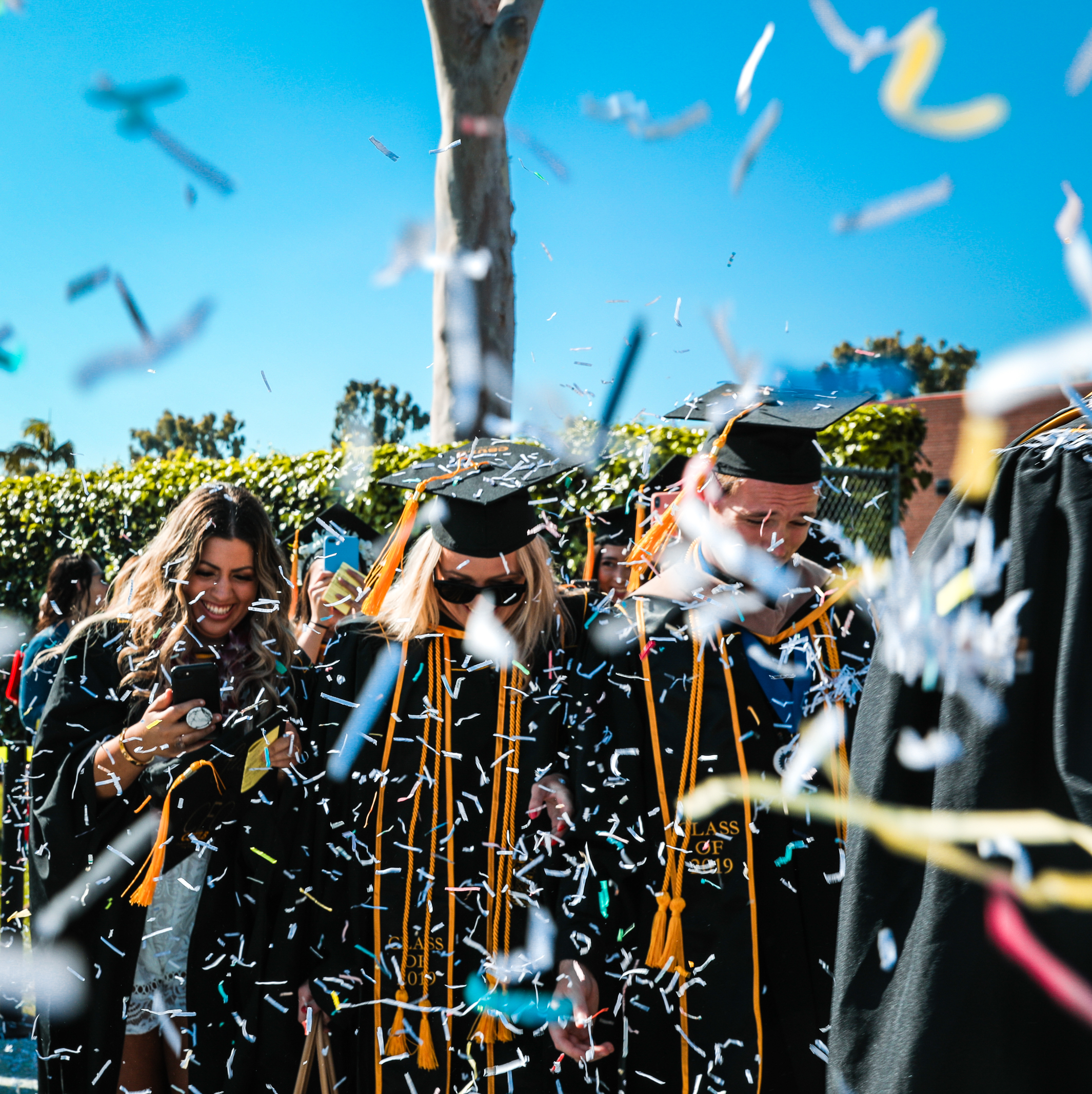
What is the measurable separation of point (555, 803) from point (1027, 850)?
1.42 m

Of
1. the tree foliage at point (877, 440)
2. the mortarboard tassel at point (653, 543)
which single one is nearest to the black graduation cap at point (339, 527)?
the mortarboard tassel at point (653, 543)

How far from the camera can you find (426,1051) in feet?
7.69

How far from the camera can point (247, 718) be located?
261cm

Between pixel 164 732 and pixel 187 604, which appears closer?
pixel 164 732

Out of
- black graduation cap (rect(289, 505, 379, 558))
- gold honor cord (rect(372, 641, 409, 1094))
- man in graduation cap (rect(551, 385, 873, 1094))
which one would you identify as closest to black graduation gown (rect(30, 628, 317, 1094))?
gold honor cord (rect(372, 641, 409, 1094))

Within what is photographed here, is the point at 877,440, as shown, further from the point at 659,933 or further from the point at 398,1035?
the point at 398,1035

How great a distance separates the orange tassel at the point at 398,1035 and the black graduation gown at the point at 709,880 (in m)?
0.50

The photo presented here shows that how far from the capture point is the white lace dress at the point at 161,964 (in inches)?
101

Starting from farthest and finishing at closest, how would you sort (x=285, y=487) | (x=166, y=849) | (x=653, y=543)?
(x=285, y=487) < (x=653, y=543) < (x=166, y=849)

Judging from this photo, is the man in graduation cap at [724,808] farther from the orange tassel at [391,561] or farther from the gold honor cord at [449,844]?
the orange tassel at [391,561]

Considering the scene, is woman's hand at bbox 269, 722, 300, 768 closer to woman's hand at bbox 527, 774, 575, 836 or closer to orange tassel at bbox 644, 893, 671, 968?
woman's hand at bbox 527, 774, 575, 836

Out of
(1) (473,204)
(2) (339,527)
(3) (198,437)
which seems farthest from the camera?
(3) (198,437)

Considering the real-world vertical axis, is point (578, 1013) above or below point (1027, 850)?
below

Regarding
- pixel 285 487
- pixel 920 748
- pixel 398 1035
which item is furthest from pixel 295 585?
pixel 285 487
